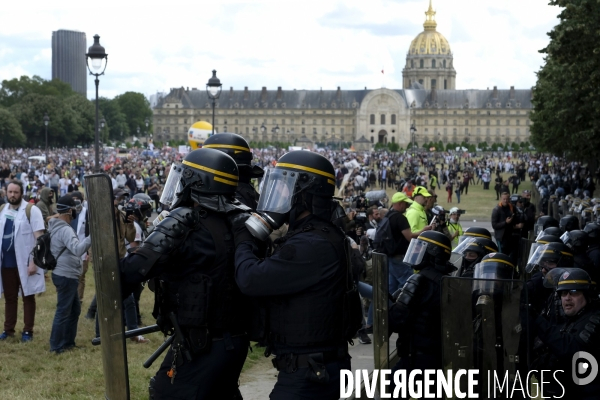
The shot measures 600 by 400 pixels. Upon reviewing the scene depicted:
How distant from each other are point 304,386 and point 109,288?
39.4 inches

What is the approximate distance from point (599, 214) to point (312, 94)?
5852 inches

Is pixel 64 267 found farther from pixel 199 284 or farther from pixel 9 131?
pixel 9 131

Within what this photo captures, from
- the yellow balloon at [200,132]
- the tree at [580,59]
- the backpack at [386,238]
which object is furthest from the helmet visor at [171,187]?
the yellow balloon at [200,132]

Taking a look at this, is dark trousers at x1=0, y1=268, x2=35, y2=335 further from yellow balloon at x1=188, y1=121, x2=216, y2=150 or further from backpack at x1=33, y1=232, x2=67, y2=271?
yellow balloon at x1=188, y1=121, x2=216, y2=150

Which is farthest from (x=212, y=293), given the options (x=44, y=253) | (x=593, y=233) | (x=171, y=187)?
(x=593, y=233)

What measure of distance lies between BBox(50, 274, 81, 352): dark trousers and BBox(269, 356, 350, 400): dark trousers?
14.5 feet

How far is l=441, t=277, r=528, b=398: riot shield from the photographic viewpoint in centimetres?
467

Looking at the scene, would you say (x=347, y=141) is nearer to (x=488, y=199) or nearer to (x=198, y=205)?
(x=488, y=199)

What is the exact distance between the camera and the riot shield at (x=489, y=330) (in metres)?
4.67

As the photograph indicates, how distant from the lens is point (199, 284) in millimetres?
4270

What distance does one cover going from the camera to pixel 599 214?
13.9 meters

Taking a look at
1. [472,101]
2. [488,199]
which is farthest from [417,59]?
[488,199]

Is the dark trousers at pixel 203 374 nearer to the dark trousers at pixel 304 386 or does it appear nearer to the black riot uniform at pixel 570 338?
the dark trousers at pixel 304 386

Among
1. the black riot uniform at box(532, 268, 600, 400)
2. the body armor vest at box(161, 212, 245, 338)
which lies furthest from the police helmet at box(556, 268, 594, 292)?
the body armor vest at box(161, 212, 245, 338)
